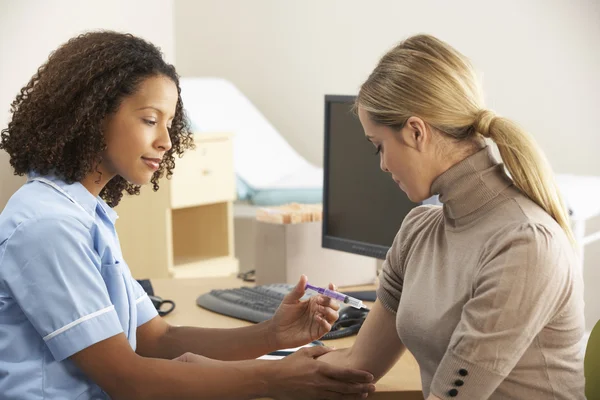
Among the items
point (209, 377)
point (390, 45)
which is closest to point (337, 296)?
point (209, 377)

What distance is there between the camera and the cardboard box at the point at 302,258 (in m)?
2.31

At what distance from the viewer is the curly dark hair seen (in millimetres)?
1450

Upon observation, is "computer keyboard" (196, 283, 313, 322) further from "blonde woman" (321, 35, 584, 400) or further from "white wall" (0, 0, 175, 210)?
"white wall" (0, 0, 175, 210)

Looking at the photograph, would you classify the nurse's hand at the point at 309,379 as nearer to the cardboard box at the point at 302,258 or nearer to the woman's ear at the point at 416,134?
the woman's ear at the point at 416,134

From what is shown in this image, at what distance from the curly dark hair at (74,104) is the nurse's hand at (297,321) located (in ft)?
1.62

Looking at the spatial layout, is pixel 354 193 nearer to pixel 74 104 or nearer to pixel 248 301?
pixel 248 301

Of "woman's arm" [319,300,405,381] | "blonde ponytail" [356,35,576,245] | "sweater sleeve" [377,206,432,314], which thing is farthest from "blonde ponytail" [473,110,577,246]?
"woman's arm" [319,300,405,381]

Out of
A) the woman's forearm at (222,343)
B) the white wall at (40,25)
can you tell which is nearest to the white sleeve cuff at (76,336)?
the woman's forearm at (222,343)

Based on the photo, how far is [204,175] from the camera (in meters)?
3.48

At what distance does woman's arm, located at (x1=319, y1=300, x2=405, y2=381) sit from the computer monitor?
50cm

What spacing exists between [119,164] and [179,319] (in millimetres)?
696

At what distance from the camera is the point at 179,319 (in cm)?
210

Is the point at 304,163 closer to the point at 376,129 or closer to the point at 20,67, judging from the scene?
the point at 20,67

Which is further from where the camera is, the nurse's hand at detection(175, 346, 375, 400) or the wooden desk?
the wooden desk
